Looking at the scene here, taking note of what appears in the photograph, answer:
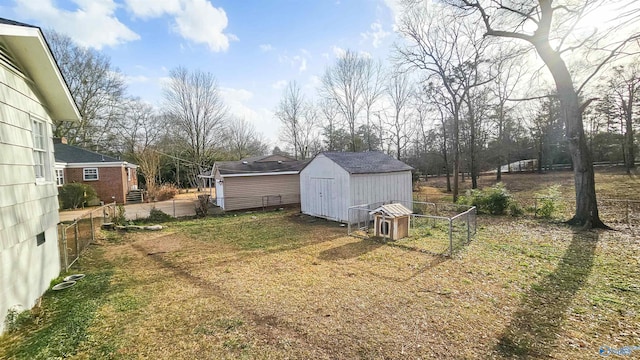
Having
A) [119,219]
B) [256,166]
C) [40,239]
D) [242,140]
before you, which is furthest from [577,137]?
[242,140]

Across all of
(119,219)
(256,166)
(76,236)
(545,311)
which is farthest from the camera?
(256,166)

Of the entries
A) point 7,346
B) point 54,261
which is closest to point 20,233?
point 7,346

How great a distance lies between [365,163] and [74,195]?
19.3 meters

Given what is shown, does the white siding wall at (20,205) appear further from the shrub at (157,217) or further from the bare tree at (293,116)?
the bare tree at (293,116)

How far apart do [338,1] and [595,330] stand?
44.5 feet

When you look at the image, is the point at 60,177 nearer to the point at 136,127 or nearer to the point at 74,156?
the point at 74,156

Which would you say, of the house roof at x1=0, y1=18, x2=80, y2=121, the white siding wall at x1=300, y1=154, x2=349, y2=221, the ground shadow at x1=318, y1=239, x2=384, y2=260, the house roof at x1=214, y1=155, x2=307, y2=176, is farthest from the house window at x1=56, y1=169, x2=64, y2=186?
the ground shadow at x1=318, y1=239, x2=384, y2=260

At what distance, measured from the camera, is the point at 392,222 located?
9312 millimetres

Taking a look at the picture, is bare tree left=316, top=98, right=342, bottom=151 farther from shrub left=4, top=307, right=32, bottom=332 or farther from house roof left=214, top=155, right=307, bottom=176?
shrub left=4, top=307, right=32, bottom=332

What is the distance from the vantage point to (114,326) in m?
4.38

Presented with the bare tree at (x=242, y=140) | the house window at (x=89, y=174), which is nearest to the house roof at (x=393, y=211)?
the house window at (x=89, y=174)

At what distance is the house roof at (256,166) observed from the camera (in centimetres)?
1845

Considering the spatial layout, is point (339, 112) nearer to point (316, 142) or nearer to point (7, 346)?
point (316, 142)

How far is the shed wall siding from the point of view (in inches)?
715
